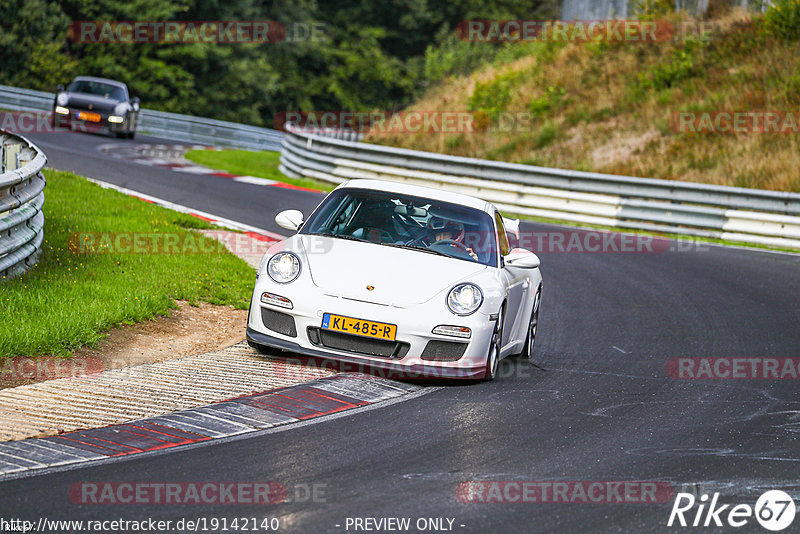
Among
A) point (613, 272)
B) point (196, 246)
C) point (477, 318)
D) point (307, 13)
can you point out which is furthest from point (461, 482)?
point (307, 13)

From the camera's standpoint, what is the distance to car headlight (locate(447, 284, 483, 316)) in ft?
24.5

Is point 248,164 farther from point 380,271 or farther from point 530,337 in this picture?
point 380,271

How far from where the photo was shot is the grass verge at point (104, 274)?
7711 mm

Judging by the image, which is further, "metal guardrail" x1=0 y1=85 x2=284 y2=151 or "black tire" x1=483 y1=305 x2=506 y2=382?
"metal guardrail" x1=0 y1=85 x2=284 y2=151

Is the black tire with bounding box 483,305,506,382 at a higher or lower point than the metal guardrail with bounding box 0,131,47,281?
lower

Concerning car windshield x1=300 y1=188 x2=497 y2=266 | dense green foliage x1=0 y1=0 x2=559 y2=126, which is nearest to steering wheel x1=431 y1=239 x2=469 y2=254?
car windshield x1=300 y1=188 x2=497 y2=266

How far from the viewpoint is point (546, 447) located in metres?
6.01

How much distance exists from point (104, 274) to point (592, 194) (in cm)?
1243

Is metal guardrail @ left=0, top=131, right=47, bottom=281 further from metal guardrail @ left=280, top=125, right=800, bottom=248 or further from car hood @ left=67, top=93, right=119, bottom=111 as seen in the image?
car hood @ left=67, top=93, right=119, bottom=111

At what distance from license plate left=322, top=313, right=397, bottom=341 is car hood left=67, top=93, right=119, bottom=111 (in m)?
23.4

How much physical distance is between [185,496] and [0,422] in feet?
4.99

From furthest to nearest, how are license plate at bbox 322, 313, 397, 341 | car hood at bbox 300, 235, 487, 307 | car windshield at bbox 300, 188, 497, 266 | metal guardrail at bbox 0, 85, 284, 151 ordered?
metal guardrail at bbox 0, 85, 284, 151
car windshield at bbox 300, 188, 497, 266
car hood at bbox 300, 235, 487, 307
license plate at bbox 322, 313, 397, 341

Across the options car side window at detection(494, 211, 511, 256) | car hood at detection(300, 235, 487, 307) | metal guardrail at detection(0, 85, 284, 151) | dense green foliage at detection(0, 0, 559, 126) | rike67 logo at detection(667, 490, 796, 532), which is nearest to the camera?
rike67 logo at detection(667, 490, 796, 532)

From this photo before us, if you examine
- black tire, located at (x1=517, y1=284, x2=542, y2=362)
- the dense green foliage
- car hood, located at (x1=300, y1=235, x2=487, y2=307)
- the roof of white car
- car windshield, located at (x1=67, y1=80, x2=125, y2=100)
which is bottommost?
black tire, located at (x1=517, y1=284, x2=542, y2=362)
